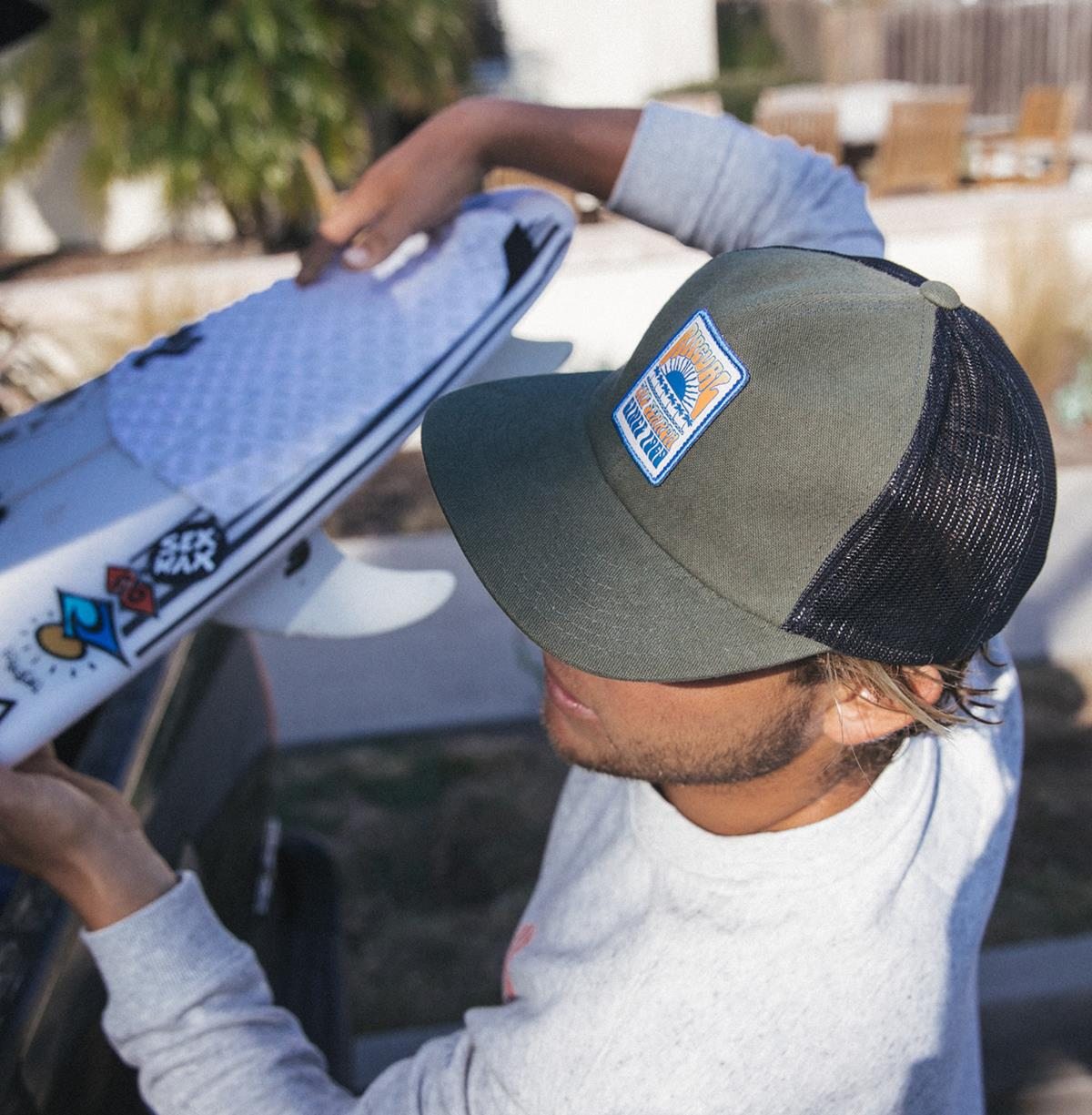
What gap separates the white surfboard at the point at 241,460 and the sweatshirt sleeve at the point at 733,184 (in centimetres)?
30

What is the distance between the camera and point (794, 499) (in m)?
1.04

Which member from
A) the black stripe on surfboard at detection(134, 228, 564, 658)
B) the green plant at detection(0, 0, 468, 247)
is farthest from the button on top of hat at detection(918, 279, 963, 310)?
the green plant at detection(0, 0, 468, 247)

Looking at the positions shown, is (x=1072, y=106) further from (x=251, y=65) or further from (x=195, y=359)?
(x=195, y=359)

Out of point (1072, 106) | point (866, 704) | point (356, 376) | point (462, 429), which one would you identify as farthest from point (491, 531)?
point (1072, 106)

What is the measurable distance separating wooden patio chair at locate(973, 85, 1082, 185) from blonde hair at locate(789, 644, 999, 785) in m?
9.07

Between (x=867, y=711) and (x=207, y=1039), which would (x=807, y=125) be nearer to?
(x=867, y=711)

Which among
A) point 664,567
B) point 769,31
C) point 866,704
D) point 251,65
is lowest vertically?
point 769,31

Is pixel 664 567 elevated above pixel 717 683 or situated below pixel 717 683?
above

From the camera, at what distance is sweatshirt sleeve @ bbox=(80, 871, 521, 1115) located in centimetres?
120

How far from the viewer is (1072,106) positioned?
9.48 meters

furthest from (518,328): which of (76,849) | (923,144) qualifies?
(76,849)

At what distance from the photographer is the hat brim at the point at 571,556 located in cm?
107

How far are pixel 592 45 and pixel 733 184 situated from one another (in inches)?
420

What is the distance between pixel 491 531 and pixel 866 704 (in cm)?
40
